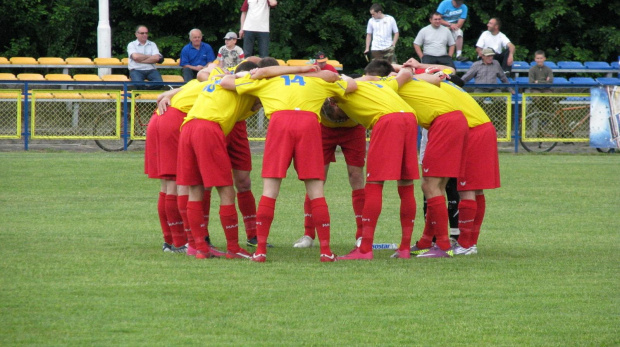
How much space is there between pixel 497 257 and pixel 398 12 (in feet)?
68.2

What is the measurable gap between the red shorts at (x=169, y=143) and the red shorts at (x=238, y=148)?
1.59ft

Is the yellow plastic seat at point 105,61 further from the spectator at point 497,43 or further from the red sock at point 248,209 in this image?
the red sock at point 248,209

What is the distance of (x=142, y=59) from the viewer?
802 inches

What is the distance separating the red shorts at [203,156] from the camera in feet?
25.7

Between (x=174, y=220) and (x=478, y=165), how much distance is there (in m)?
2.66

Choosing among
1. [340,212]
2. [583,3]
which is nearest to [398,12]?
[583,3]

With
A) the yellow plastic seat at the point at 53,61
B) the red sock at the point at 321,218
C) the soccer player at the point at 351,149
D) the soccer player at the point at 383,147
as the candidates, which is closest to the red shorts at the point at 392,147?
the soccer player at the point at 383,147

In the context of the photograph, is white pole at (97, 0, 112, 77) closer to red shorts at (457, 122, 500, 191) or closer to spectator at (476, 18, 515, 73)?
spectator at (476, 18, 515, 73)

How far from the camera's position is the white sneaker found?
9086mm

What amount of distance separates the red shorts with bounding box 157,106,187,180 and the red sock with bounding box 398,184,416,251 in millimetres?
1956

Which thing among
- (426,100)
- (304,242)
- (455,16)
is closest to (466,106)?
(426,100)

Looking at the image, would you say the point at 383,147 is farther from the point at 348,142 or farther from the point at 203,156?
the point at 203,156

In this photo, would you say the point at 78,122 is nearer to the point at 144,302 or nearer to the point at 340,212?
the point at 340,212

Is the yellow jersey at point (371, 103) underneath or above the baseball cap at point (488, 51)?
underneath
